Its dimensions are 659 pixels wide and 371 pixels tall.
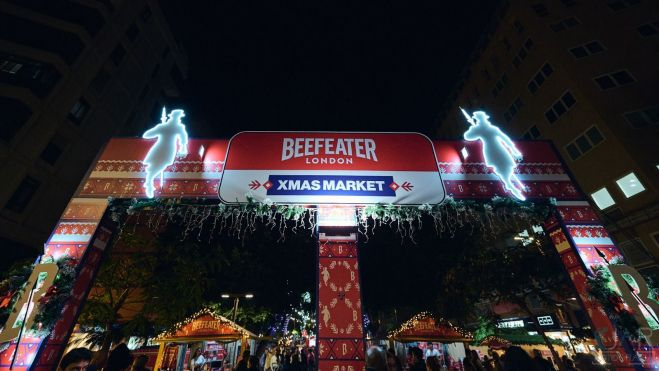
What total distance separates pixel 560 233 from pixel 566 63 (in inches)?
840

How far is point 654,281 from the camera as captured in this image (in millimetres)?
5699

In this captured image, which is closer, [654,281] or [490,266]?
[654,281]

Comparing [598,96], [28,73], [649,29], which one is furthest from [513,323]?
[28,73]

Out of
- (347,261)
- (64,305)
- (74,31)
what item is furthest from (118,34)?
(347,261)

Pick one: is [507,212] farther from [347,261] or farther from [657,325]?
[347,261]

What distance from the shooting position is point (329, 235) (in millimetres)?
6355

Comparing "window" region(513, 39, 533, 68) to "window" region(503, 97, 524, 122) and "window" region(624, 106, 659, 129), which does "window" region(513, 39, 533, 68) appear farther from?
"window" region(624, 106, 659, 129)

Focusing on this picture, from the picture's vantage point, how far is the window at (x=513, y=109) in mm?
25484

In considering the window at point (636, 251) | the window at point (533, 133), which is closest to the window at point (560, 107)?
the window at point (533, 133)

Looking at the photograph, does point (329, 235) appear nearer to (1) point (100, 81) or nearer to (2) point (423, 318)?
(2) point (423, 318)

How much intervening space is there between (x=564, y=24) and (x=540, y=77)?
4505mm

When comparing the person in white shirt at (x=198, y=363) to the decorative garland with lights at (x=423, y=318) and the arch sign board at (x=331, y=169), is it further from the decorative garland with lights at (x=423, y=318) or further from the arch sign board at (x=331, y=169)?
the arch sign board at (x=331, y=169)

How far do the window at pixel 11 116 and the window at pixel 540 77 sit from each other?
3583cm

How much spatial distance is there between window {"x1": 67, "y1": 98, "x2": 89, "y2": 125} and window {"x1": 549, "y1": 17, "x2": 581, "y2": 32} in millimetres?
36767
